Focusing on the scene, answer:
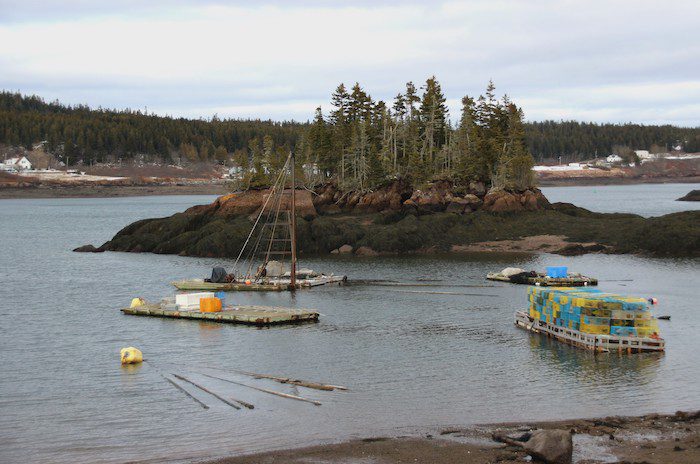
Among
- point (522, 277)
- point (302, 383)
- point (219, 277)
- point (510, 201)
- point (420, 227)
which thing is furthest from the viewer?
point (510, 201)

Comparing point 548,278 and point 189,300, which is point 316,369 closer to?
point 189,300

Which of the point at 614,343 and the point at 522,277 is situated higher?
the point at 522,277

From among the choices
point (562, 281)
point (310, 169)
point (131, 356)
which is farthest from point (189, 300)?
point (310, 169)

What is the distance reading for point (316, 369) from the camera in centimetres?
3838

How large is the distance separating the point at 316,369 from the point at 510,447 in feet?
45.6

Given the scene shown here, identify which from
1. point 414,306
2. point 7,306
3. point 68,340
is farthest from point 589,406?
point 7,306

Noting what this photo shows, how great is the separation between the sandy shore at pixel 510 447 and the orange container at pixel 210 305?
86.2 ft

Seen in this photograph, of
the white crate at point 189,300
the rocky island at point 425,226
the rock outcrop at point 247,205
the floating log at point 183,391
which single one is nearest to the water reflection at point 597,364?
the floating log at point 183,391

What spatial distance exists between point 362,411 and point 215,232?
6090cm

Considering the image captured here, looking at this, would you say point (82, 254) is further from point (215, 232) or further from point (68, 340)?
point (68, 340)

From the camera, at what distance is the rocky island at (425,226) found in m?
85.2

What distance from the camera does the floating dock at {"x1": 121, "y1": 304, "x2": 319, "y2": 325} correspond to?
49719 millimetres

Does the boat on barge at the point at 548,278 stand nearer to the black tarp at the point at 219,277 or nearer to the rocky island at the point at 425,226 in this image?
the rocky island at the point at 425,226

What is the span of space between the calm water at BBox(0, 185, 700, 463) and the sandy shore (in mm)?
1207
